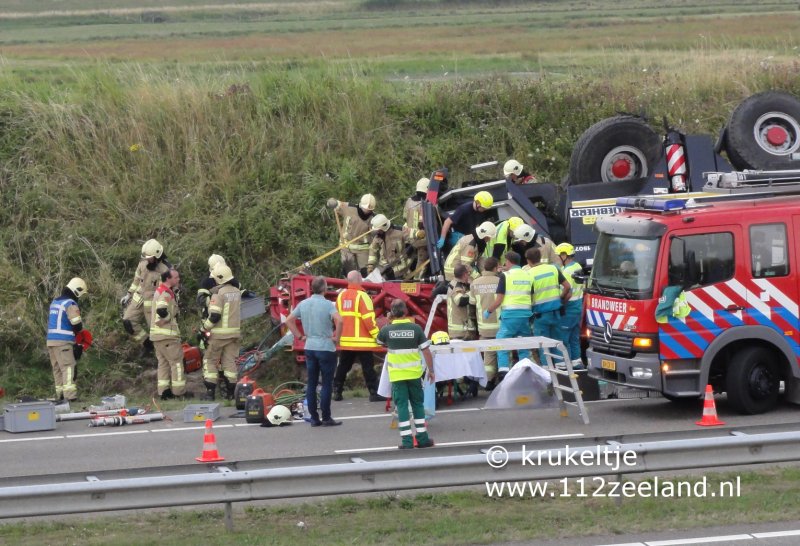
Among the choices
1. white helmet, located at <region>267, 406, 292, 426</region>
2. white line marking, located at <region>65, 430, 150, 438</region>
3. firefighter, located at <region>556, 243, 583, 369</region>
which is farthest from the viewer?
firefighter, located at <region>556, 243, 583, 369</region>

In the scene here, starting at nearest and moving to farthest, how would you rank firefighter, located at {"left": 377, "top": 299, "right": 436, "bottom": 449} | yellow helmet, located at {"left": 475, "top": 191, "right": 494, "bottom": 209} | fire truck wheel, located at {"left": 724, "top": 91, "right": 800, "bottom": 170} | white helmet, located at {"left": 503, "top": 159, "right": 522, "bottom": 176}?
1. firefighter, located at {"left": 377, "top": 299, "right": 436, "bottom": 449}
2. fire truck wheel, located at {"left": 724, "top": 91, "right": 800, "bottom": 170}
3. yellow helmet, located at {"left": 475, "top": 191, "right": 494, "bottom": 209}
4. white helmet, located at {"left": 503, "top": 159, "right": 522, "bottom": 176}

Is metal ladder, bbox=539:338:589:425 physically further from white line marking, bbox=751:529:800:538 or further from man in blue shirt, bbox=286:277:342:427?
white line marking, bbox=751:529:800:538

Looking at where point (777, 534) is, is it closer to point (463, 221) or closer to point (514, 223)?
point (514, 223)

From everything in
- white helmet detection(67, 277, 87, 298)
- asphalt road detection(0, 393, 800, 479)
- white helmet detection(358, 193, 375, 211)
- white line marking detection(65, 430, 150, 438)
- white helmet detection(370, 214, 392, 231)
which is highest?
white helmet detection(358, 193, 375, 211)

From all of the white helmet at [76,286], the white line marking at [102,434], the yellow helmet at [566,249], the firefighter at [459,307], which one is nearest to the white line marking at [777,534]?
the firefighter at [459,307]

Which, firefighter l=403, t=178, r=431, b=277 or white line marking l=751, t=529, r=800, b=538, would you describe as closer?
white line marking l=751, t=529, r=800, b=538

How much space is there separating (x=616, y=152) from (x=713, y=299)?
438 centimetres

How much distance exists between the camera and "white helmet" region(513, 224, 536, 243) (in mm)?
15475

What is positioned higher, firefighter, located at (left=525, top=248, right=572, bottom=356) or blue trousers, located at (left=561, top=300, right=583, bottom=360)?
firefighter, located at (left=525, top=248, right=572, bottom=356)

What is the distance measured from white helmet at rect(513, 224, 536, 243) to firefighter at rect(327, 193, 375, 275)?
9.86 ft

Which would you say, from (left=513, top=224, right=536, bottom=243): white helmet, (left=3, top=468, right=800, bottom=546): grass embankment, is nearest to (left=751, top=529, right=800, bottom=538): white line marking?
(left=3, top=468, right=800, bottom=546): grass embankment

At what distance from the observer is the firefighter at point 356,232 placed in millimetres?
17984

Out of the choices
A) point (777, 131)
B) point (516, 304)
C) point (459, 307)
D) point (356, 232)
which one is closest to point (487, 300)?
point (459, 307)

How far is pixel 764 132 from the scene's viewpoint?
16.2 metres
